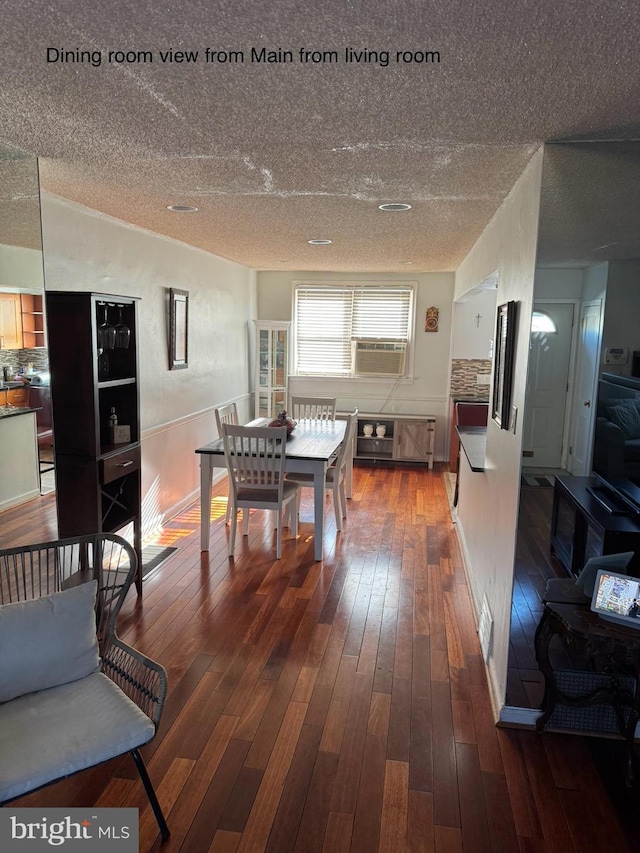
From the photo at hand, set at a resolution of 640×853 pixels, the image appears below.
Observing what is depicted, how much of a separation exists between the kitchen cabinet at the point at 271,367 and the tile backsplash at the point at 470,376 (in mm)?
2089

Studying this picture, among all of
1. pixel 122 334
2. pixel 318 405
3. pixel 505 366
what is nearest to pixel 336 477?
pixel 318 405

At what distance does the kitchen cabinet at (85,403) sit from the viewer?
313 cm

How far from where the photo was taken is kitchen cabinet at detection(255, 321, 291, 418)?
7254 millimetres

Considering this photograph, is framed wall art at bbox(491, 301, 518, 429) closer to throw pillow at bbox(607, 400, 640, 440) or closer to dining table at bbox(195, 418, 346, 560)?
throw pillow at bbox(607, 400, 640, 440)

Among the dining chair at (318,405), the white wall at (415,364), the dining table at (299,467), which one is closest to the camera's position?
the dining table at (299,467)

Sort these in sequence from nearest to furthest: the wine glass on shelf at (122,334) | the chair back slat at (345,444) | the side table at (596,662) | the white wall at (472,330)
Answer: the side table at (596,662), the wine glass on shelf at (122,334), the chair back slat at (345,444), the white wall at (472,330)

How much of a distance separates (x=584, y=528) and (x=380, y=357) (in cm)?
532

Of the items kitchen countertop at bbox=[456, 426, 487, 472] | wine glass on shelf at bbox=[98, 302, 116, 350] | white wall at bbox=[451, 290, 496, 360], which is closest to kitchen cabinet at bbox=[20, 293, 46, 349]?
wine glass on shelf at bbox=[98, 302, 116, 350]

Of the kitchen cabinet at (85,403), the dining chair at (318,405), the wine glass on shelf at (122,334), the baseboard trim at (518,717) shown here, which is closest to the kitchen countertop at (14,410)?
the kitchen cabinet at (85,403)

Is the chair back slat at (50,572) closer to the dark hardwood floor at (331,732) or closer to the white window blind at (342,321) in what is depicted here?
the dark hardwood floor at (331,732)

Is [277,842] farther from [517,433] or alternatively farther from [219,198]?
[219,198]

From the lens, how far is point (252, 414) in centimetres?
760

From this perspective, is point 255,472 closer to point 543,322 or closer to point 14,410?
point 14,410

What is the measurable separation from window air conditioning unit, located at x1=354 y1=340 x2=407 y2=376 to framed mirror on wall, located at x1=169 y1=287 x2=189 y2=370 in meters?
2.78
